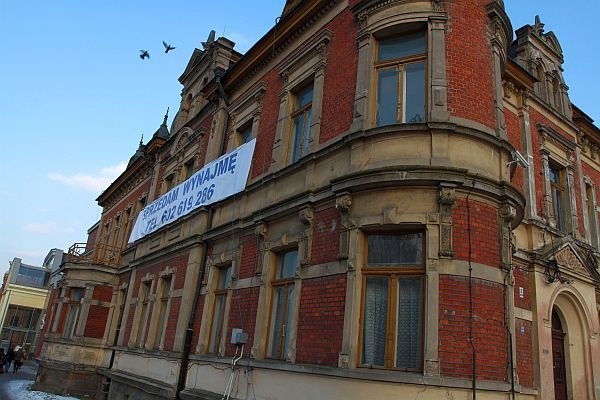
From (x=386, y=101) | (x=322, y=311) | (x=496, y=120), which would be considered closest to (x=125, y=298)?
(x=322, y=311)

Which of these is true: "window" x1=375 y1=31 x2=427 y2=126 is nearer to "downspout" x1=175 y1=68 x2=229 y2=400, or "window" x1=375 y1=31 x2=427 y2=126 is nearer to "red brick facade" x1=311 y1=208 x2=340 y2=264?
"red brick facade" x1=311 y1=208 x2=340 y2=264

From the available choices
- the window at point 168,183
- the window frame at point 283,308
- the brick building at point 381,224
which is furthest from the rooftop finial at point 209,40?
the window frame at point 283,308

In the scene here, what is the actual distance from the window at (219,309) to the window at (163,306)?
3.11 metres

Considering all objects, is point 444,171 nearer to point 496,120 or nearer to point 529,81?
point 496,120

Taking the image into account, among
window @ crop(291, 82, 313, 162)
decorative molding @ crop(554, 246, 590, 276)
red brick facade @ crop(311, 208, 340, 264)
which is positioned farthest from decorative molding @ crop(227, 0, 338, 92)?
decorative molding @ crop(554, 246, 590, 276)

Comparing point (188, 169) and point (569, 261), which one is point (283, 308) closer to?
point (569, 261)

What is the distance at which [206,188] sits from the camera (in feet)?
44.4

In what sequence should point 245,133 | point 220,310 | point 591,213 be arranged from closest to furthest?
point 220,310 → point 245,133 → point 591,213

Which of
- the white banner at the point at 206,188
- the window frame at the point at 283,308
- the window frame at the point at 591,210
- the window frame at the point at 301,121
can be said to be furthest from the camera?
the window frame at the point at 591,210

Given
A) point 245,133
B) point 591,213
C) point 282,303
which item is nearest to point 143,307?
point 245,133

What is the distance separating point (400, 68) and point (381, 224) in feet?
10.2

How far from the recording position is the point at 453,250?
7055 millimetres

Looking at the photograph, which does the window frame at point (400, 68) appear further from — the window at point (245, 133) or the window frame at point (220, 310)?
the window frame at point (220, 310)

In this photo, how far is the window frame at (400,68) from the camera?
8.34 metres
